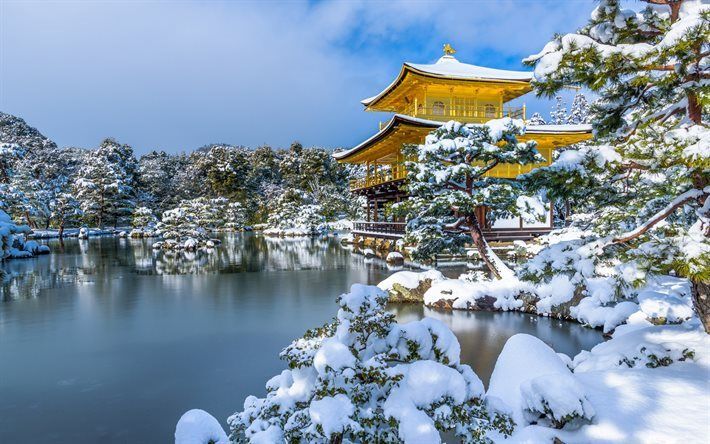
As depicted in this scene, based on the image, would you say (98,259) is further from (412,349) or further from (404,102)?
(412,349)

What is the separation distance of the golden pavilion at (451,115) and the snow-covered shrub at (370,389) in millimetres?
15284

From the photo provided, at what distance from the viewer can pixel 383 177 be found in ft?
71.5

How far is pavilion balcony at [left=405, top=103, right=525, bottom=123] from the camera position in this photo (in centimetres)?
2064

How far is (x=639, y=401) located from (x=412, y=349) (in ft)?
7.63

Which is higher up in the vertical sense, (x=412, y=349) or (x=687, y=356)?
(x=412, y=349)

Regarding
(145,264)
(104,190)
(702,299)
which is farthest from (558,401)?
(104,190)

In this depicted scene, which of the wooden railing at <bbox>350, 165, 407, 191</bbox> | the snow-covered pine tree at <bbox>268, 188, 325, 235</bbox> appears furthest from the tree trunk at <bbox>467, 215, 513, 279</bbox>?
the snow-covered pine tree at <bbox>268, 188, 325, 235</bbox>

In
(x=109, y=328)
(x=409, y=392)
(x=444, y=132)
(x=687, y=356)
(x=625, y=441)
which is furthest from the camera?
(x=444, y=132)

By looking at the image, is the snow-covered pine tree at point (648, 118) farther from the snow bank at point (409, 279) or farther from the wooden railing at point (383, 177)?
the wooden railing at point (383, 177)

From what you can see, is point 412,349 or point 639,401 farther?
point 639,401

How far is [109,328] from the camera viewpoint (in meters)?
8.73

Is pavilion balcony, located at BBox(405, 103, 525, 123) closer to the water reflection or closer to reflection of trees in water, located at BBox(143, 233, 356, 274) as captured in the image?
reflection of trees in water, located at BBox(143, 233, 356, 274)

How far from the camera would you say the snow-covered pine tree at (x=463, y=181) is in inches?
395

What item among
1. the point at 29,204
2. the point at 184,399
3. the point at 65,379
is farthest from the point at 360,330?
the point at 29,204
